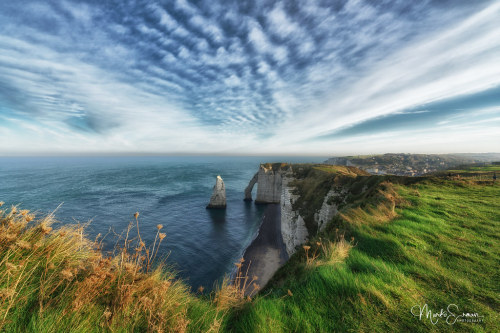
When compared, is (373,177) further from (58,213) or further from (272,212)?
(58,213)

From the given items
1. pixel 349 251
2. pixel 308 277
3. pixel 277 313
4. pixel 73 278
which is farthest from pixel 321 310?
pixel 73 278

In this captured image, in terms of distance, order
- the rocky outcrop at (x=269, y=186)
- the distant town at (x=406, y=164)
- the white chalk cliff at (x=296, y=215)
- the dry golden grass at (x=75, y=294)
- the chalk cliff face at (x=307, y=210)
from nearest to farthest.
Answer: the dry golden grass at (x=75, y=294), the white chalk cliff at (x=296, y=215), the chalk cliff face at (x=307, y=210), the rocky outcrop at (x=269, y=186), the distant town at (x=406, y=164)

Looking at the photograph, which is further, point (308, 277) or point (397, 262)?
point (397, 262)

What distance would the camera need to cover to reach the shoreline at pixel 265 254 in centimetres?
2230

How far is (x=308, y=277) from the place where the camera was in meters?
3.99

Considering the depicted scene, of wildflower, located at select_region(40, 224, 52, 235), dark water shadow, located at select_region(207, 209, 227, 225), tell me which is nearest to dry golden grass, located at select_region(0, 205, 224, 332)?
wildflower, located at select_region(40, 224, 52, 235)

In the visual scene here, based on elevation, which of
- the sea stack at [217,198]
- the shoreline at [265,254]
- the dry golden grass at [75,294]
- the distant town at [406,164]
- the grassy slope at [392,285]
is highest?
the dry golden grass at [75,294]

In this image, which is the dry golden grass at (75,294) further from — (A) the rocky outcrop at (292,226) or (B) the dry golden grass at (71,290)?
(A) the rocky outcrop at (292,226)

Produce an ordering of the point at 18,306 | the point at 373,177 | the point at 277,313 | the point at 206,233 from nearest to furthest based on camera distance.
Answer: the point at 18,306, the point at 277,313, the point at 373,177, the point at 206,233

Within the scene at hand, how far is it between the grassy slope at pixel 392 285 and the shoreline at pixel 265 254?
52.4 feet

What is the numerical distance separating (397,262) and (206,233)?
107 feet

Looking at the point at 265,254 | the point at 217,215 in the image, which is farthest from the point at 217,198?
the point at 265,254

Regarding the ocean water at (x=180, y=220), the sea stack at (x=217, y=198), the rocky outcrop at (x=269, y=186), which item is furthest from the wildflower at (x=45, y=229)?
the rocky outcrop at (x=269, y=186)

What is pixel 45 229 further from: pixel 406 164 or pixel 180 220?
pixel 406 164
